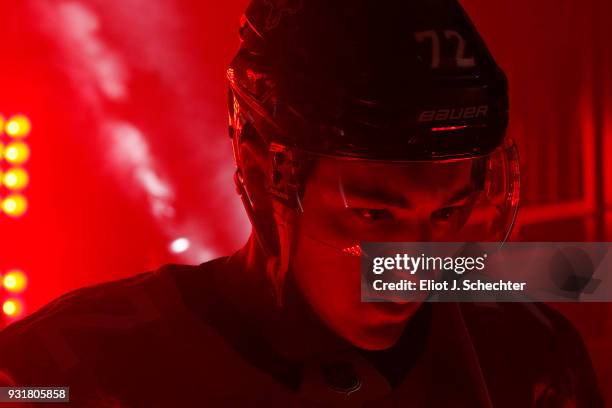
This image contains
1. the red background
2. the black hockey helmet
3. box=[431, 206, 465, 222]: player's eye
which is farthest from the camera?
the red background

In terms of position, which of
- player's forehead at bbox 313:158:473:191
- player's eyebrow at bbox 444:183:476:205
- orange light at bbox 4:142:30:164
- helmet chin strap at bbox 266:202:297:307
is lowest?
helmet chin strap at bbox 266:202:297:307

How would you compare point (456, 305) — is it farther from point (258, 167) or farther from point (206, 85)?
point (206, 85)

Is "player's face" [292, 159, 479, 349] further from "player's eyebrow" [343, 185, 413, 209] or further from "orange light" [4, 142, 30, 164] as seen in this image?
"orange light" [4, 142, 30, 164]

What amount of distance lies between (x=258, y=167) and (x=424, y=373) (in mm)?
430

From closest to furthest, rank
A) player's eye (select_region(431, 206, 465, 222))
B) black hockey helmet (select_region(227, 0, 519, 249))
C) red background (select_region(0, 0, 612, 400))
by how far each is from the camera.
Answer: black hockey helmet (select_region(227, 0, 519, 249))
player's eye (select_region(431, 206, 465, 222))
red background (select_region(0, 0, 612, 400))

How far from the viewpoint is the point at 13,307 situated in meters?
1.53

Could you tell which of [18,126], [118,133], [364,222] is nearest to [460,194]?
[364,222]

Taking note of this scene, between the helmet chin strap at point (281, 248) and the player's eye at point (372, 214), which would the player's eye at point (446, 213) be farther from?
the helmet chin strap at point (281, 248)

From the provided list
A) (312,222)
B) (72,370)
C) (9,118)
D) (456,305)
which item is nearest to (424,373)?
(456,305)

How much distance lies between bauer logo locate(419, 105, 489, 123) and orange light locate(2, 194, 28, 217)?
0.80 metres

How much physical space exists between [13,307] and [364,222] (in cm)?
71

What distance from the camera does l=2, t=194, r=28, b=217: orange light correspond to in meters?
1.54

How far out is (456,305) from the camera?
1.44m

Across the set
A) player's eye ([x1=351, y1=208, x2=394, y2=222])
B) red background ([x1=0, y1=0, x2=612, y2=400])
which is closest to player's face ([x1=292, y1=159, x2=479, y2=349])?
player's eye ([x1=351, y1=208, x2=394, y2=222])
